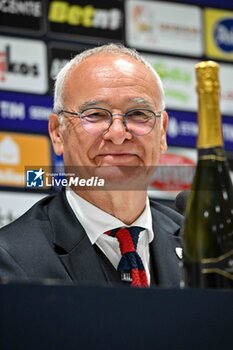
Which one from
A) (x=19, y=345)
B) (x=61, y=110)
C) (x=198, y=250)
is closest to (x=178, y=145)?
(x=61, y=110)

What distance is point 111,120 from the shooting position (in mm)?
1782

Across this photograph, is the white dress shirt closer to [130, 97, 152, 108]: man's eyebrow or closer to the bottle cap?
[130, 97, 152, 108]: man's eyebrow

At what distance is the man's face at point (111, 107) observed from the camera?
1.77m

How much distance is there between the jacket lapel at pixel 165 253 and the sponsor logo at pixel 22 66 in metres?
2.31

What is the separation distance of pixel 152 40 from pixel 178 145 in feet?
1.77

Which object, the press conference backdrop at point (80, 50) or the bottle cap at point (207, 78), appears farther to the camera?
the press conference backdrop at point (80, 50)

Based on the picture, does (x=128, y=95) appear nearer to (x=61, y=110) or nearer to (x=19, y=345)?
(x=61, y=110)

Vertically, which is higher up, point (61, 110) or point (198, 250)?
point (61, 110)

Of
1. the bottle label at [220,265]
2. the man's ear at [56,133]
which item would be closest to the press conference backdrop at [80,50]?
the man's ear at [56,133]

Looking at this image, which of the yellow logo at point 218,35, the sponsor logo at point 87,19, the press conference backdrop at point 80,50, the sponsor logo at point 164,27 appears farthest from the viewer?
the yellow logo at point 218,35

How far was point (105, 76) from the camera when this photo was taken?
185 cm

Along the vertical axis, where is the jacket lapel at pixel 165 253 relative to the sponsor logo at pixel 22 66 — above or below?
below

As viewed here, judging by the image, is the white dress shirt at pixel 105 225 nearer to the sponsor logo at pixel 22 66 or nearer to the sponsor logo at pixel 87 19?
the sponsor logo at pixel 22 66

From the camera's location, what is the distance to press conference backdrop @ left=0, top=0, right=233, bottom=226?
3.99 m
